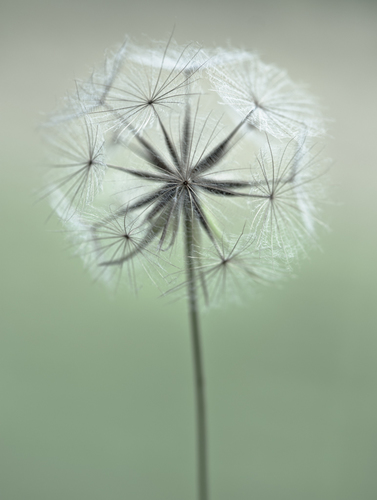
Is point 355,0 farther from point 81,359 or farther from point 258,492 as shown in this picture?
point 258,492

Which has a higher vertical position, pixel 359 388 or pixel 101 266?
pixel 101 266

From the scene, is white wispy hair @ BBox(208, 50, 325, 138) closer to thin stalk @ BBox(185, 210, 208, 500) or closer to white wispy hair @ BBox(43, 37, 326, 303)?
white wispy hair @ BBox(43, 37, 326, 303)

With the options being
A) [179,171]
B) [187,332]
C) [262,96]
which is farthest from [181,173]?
[187,332]

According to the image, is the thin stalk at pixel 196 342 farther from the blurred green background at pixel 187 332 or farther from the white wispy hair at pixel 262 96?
the blurred green background at pixel 187 332

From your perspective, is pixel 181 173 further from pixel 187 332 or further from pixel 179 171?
pixel 187 332

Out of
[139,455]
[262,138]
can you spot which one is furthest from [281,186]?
[139,455]

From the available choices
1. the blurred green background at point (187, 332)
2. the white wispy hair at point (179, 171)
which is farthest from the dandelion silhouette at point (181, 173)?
the blurred green background at point (187, 332)
